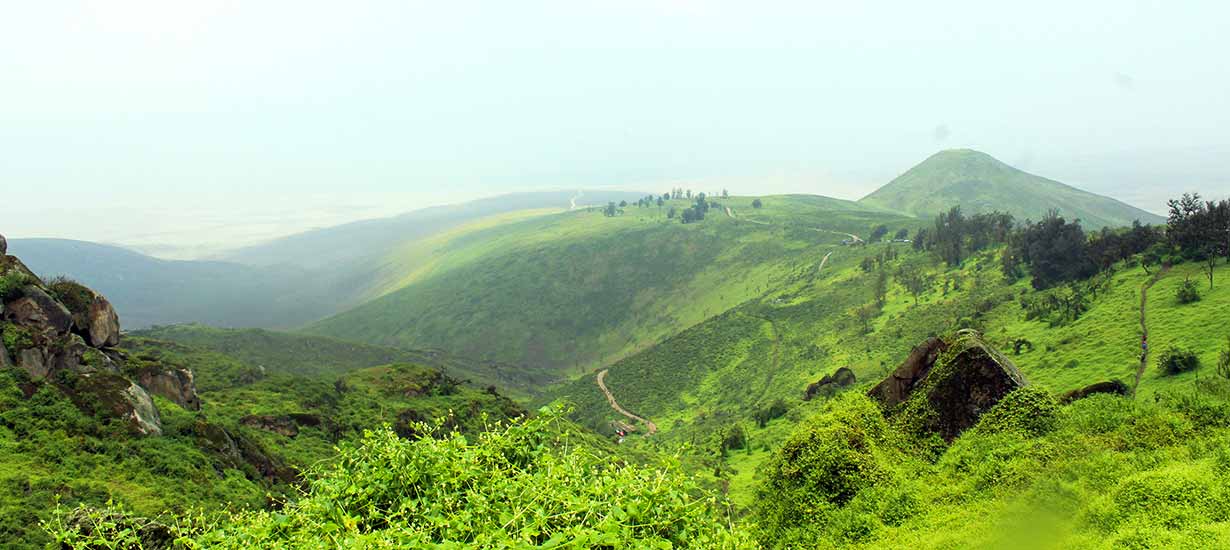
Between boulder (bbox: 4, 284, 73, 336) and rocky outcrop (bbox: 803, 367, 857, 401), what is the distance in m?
66.1

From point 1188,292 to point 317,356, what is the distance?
508ft

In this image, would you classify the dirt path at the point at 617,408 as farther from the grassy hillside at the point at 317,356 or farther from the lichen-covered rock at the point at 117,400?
the lichen-covered rock at the point at 117,400

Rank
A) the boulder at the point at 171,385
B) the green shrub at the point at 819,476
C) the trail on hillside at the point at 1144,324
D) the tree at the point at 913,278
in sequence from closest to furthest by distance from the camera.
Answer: the green shrub at the point at 819,476 < the trail on hillside at the point at 1144,324 < the boulder at the point at 171,385 < the tree at the point at 913,278

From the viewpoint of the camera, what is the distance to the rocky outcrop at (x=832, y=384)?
205 ft

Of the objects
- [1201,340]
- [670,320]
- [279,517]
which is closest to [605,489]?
[279,517]

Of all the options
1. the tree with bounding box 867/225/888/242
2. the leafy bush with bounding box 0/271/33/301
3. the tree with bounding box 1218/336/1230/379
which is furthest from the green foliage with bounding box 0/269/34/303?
the tree with bounding box 867/225/888/242

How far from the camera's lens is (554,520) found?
6863 millimetres

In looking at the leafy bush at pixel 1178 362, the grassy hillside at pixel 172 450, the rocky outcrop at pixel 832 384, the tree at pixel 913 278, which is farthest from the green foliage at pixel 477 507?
the tree at pixel 913 278

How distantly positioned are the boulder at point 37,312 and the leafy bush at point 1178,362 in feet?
223

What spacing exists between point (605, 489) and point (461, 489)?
7.14 feet

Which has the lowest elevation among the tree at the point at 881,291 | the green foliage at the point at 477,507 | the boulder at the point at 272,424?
the boulder at the point at 272,424

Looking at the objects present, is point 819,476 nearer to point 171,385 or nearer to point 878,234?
point 171,385

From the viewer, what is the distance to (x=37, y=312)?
3231 centimetres

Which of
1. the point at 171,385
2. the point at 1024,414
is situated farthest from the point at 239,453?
the point at 1024,414
